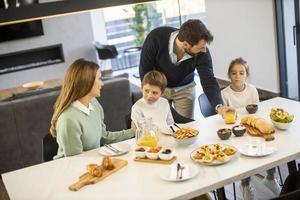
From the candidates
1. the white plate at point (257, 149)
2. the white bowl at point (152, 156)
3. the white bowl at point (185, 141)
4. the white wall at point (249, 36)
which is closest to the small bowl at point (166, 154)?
the white bowl at point (152, 156)

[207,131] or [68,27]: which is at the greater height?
[68,27]

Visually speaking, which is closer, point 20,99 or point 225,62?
point 20,99

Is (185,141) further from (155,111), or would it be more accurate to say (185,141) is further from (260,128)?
(155,111)

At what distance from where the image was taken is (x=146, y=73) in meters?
2.77

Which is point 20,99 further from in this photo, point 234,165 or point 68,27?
point 68,27

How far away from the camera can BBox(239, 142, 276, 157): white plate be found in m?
1.86

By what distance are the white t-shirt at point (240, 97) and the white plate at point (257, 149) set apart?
916 millimetres

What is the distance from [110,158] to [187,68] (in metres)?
0.98

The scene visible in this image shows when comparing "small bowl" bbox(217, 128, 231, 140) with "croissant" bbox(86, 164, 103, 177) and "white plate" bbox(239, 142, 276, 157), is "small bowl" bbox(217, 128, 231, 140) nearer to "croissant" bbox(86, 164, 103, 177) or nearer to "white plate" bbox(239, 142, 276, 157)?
"white plate" bbox(239, 142, 276, 157)

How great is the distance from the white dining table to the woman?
8cm

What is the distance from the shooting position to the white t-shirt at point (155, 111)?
2.59m

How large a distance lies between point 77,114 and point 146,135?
38cm

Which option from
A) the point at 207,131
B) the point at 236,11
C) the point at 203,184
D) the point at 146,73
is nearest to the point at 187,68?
the point at 146,73

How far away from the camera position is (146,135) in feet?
6.93
